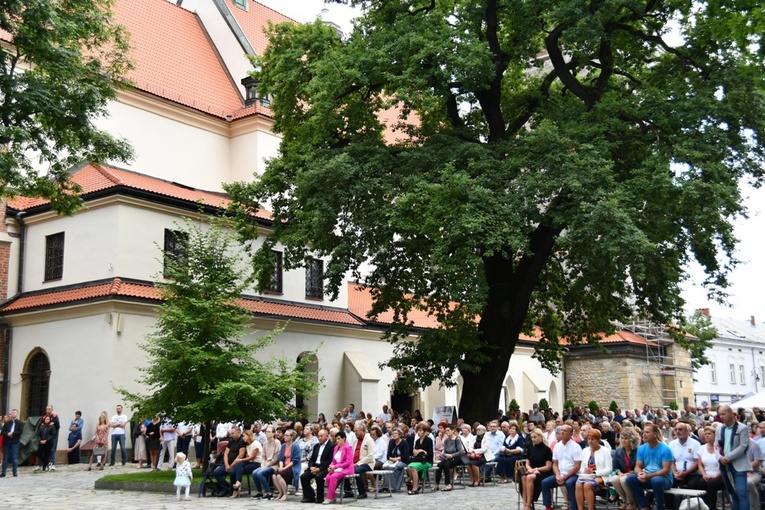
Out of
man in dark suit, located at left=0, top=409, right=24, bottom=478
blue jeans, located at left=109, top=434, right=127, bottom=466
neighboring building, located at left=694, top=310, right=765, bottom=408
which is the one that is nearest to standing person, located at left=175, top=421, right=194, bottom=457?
blue jeans, located at left=109, top=434, right=127, bottom=466

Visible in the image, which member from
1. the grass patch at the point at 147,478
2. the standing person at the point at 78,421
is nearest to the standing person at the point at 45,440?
the standing person at the point at 78,421

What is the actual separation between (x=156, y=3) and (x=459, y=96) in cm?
2005

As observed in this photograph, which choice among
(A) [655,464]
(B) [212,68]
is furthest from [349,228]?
(B) [212,68]

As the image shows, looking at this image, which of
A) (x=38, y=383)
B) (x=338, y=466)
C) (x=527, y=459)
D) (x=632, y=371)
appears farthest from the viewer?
(x=632, y=371)

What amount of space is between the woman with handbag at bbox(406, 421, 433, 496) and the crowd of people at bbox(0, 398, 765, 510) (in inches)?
1.1

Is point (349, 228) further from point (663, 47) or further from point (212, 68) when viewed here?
point (212, 68)

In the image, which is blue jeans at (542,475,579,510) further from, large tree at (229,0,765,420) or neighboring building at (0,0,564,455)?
neighboring building at (0,0,564,455)

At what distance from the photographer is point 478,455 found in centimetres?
1883

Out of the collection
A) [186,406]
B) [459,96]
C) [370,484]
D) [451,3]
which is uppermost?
[451,3]

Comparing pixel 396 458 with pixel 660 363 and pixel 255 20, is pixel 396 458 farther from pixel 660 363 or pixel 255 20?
pixel 660 363

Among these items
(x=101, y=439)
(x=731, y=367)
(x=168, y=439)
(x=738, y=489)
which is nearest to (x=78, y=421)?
(x=101, y=439)

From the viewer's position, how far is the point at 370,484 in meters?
18.8

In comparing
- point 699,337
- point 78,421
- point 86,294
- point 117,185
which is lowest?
point 78,421

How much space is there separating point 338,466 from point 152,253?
13.3 metres
